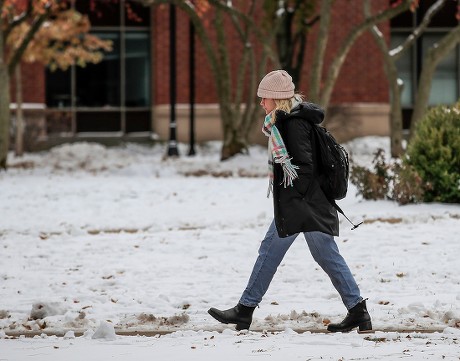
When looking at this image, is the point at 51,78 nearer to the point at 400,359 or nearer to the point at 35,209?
the point at 35,209

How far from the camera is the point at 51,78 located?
3741 centimetres

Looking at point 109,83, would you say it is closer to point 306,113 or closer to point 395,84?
point 395,84

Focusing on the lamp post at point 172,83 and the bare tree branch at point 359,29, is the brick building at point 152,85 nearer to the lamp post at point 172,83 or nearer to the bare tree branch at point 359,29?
the lamp post at point 172,83

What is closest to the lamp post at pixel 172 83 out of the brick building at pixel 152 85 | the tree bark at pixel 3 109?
the tree bark at pixel 3 109

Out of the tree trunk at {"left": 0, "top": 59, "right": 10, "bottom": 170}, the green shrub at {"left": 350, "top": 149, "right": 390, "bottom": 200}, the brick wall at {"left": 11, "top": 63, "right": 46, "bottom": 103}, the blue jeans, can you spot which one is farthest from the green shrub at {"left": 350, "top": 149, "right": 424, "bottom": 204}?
the brick wall at {"left": 11, "top": 63, "right": 46, "bottom": 103}

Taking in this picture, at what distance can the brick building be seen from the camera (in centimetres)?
3691

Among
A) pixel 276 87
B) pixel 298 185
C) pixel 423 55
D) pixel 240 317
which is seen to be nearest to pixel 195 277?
pixel 240 317

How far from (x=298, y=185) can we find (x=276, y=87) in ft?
2.24

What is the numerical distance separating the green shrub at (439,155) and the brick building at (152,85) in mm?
19517

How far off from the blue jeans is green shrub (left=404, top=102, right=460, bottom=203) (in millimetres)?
8087

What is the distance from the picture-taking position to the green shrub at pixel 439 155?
16016 millimetres

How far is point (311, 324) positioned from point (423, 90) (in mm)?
18239

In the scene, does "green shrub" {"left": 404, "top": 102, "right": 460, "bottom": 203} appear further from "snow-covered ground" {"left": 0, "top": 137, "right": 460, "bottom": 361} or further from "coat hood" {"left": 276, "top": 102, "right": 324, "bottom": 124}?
"coat hood" {"left": 276, "top": 102, "right": 324, "bottom": 124}

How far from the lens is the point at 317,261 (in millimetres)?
8094
